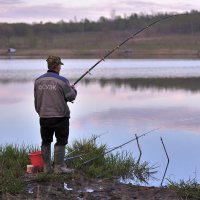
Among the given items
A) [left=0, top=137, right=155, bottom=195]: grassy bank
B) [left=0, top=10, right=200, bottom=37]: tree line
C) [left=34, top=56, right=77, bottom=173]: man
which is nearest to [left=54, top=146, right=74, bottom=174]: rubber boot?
[left=34, top=56, right=77, bottom=173]: man

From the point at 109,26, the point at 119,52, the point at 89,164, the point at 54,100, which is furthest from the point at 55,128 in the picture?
the point at 109,26

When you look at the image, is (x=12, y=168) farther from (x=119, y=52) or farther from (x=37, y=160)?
(x=119, y=52)

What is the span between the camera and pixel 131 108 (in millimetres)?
13773

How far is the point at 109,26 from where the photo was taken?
262 ft

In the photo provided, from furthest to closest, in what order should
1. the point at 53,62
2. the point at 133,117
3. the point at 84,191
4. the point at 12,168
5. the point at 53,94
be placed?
the point at 133,117, the point at 12,168, the point at 53,62, the point at 53,94, the point at 84,191

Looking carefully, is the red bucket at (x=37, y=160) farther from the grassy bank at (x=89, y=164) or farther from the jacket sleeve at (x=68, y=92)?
the jacket sleeve at (x=68, y=92)

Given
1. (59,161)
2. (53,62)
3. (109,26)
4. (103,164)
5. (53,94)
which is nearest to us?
(53,94)

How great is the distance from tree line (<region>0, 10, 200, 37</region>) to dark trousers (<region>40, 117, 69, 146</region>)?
63667 mm

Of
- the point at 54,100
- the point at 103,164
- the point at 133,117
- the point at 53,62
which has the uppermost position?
the point at 53,62

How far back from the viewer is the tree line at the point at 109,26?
71.9m

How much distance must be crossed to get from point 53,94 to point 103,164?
4.86ft

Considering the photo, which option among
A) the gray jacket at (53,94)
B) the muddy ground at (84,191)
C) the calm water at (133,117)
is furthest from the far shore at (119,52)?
the gray jacket at (53,94)

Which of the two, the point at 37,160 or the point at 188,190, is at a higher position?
the point at 37,160

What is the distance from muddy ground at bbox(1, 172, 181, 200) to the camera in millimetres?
4996
